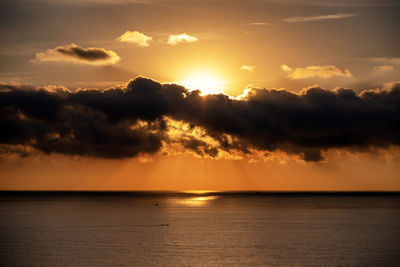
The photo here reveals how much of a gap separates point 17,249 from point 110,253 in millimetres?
19616

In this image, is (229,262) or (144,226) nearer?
(229,262)

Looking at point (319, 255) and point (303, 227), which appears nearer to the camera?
point (319, 255)

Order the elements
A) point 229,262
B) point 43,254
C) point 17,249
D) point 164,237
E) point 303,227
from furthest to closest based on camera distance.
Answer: point 303,227, point 164,237, point 17,249, point 43,254, point 229,262

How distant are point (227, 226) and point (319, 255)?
61133 mm

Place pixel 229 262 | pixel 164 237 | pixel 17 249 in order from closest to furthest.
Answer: pixel 229 262, pixel 17 249, pixel 164 237

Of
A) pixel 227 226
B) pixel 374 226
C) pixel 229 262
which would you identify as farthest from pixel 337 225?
pixel 229 262

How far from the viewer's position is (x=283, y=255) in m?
96.0

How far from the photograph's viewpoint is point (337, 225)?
162 meters

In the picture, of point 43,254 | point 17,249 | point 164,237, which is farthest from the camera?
point 164,237

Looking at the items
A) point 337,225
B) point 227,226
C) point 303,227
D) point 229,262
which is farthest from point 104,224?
point 229,262

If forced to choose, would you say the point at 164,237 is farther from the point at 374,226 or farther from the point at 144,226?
the point at 374,226

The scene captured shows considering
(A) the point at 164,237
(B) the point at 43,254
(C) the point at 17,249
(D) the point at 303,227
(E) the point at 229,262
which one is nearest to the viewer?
(E) the point at 229,262

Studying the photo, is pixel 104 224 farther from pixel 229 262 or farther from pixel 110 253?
pixel 229 262

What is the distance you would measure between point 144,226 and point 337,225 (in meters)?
60.4
